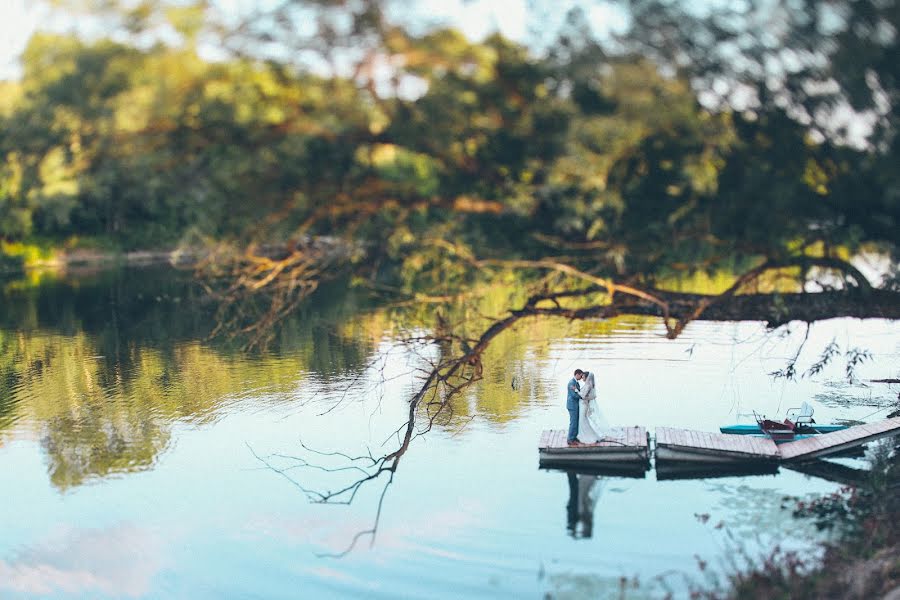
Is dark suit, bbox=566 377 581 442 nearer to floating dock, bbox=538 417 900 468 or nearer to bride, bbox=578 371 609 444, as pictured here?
bride, bbox=578 371 609 444

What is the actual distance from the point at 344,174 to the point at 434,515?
833 cm

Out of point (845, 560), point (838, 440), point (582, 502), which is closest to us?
point (845, 560)

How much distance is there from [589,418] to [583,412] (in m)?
0.32

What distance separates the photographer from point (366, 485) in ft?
66.3

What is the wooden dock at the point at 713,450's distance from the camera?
805 inches

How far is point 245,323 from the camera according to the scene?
4112cm

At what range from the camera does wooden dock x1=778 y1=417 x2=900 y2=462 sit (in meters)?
20.3

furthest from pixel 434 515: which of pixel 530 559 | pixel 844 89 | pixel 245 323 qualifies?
pixel 245 323

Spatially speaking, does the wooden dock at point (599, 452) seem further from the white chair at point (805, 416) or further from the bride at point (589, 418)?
the white chair at point (805, 416)

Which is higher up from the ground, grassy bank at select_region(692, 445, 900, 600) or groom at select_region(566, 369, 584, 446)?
groom at select_region(566, 369, 584, 446)

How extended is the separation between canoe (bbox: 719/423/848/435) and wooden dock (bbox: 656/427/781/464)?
1.58 m

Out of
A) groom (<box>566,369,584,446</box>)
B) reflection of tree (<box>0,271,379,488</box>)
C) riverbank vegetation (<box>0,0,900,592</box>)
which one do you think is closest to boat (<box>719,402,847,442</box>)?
groom (<box>566,369,584,446</box>)

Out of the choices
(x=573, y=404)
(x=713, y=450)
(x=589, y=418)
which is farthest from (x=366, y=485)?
(x=713, y=450)

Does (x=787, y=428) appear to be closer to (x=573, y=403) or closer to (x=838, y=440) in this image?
(x=838, y=440)
